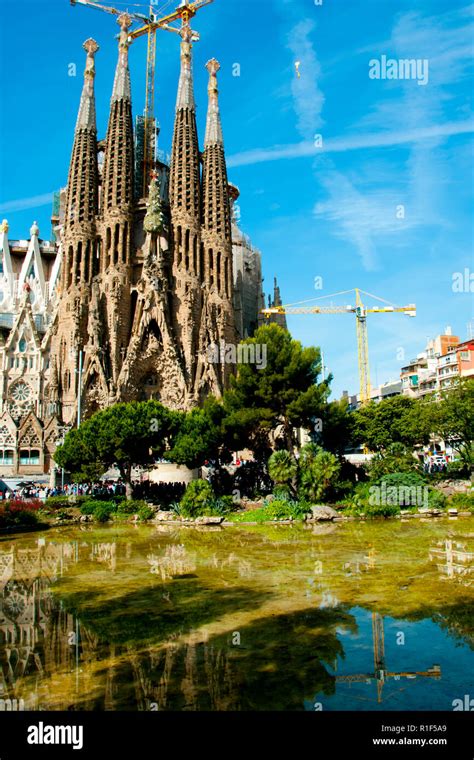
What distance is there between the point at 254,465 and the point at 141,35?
54.6m

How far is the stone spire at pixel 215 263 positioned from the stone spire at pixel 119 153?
7.50 metres

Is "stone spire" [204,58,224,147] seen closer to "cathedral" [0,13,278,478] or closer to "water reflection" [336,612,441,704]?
"cathedral" [0,13,278,478]

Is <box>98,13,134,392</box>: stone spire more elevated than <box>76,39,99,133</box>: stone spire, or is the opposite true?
<box>76,39,99,133</box>: stone spire

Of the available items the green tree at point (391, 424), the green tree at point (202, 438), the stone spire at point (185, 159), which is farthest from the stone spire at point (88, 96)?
the green tree at point (391, 424)

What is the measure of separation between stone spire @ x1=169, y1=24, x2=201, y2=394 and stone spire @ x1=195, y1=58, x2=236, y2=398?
0.82 meters

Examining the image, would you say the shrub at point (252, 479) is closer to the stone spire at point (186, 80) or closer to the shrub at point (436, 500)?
the shrub at point (436, 500)

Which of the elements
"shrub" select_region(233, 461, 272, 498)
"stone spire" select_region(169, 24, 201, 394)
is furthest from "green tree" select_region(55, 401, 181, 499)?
"stone spire" select_region(169, 24, 201, 394)

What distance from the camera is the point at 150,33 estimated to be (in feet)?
215

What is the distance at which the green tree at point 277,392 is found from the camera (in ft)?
112

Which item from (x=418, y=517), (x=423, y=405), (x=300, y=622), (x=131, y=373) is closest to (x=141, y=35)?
(x=131, y=373)

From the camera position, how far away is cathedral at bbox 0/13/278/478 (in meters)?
48.2

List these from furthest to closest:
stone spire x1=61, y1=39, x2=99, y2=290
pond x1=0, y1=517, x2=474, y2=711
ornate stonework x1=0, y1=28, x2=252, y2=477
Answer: stone spire x1=61, y1=39, x2=99, y2=290, ornate stonework x1=0, y1=28, x2=252, y2=477, pond x1=0, y1=517, x2=474, y2=711

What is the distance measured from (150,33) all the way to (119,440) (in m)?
54.5

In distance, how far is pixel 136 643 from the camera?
991 centimetres
